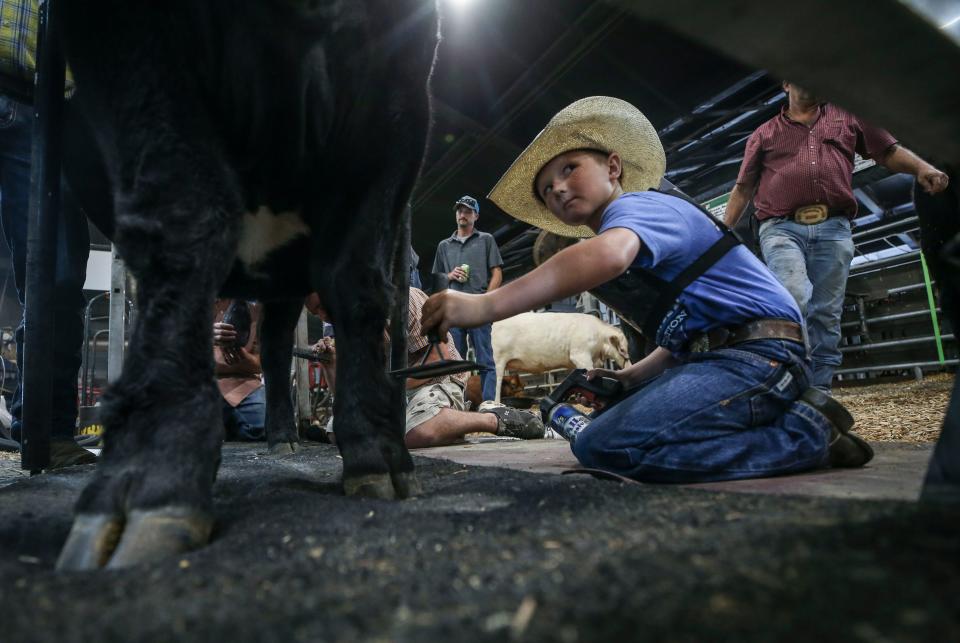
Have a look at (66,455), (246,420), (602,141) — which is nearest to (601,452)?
(602,141)

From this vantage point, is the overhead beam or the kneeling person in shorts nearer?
the overhead beam

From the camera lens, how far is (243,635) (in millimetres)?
429

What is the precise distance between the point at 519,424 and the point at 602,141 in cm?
214

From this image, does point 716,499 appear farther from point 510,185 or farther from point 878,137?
point 878,137

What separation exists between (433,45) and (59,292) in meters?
1.61

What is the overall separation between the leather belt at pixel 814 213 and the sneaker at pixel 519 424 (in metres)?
1.90

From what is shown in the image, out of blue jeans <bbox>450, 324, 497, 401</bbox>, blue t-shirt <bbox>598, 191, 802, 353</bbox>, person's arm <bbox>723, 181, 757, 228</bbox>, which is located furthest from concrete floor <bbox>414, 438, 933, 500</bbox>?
blue jeans <bbox>450, 324, 497, 401</bbox>

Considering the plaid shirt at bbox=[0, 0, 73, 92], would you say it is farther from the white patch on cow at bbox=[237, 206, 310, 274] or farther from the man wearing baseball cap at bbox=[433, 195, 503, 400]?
the man wearing baseball cap at bbox=[433, 195, 503, 400]

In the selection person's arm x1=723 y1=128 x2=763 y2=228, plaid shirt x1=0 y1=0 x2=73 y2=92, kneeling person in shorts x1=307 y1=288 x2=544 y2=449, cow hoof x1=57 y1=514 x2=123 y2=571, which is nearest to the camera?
cow hoof x1=57 y1=514 x2=123 y2=571

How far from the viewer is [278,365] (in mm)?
2365

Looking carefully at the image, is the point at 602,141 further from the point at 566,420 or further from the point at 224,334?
the point at 224,334

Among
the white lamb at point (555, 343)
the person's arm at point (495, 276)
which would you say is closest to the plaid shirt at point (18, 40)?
the person's arm at point (495, 276)

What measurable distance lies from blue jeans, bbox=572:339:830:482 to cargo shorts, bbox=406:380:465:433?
1644mm

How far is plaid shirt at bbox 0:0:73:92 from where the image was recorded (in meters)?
1.78
